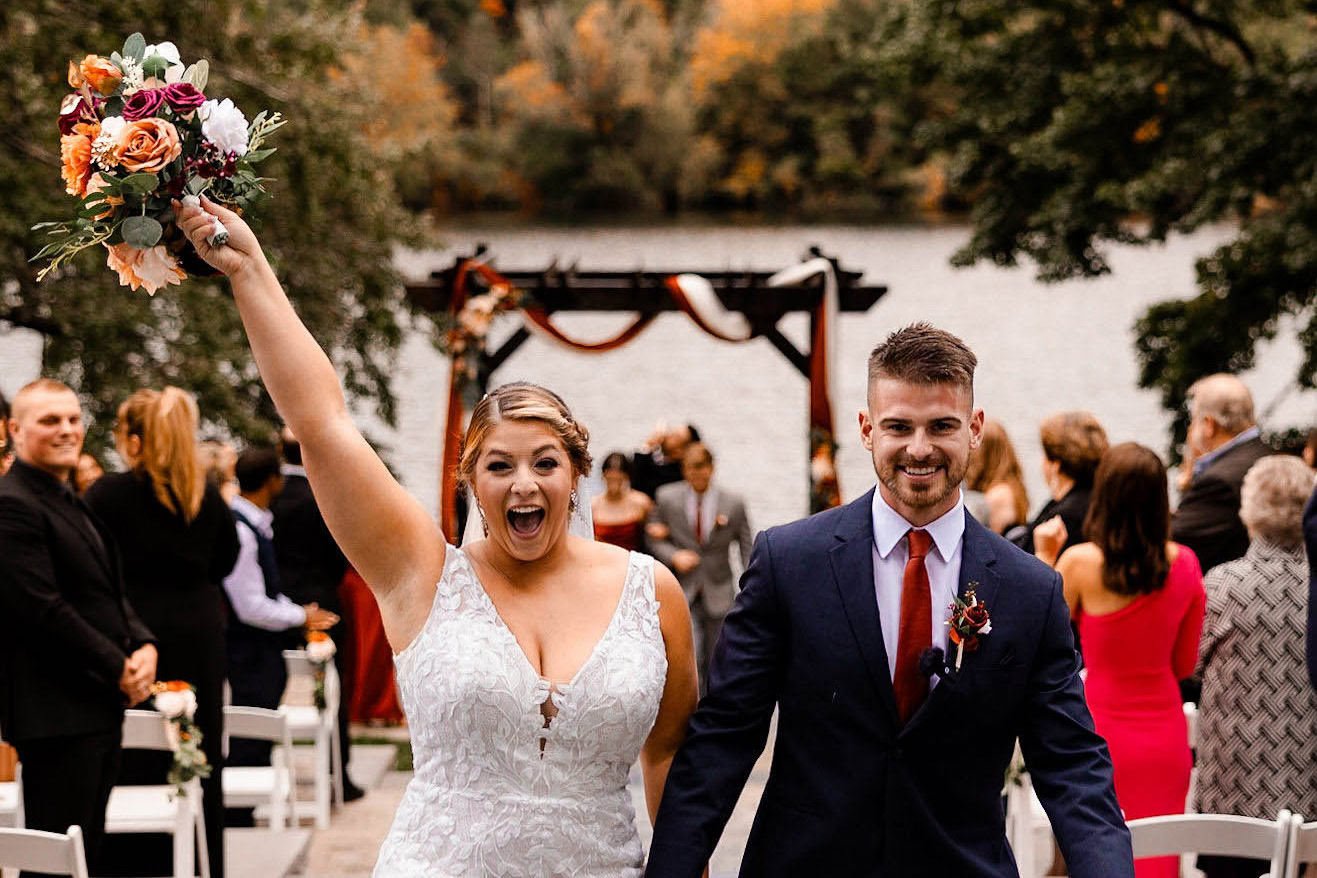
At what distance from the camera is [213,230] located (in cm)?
273

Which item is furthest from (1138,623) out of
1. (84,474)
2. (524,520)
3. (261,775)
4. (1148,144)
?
(1148,144)

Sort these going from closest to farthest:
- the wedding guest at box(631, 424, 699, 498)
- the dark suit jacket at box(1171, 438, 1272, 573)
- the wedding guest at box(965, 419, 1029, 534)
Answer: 1. the dark suit jacket at box(1171, 438, 1272, 573)
2. the wedding guest at box(965, 419, 1029, 534)
3. the wedding guest at box(631, 424, 699, 498)

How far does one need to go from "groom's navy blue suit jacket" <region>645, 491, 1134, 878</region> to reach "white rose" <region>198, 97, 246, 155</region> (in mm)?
1142

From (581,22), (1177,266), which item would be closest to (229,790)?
(1177,266)

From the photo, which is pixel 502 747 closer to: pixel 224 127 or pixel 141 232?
pixel 141 232

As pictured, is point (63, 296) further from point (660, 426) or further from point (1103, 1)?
point (1103, 1)

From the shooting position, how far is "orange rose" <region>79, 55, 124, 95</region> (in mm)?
2797

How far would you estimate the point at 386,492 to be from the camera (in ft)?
9.29

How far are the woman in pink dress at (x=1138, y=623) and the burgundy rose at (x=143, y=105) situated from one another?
2.95 m

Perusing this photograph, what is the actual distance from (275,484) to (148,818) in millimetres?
2250

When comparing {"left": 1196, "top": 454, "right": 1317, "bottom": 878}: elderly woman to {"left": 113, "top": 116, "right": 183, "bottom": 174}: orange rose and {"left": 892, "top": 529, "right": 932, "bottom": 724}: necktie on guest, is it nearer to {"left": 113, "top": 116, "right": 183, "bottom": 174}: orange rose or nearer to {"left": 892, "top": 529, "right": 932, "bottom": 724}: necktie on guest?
{"left": 892, "top": 529, "right": 932, "bottom": 724}: necktie on guest

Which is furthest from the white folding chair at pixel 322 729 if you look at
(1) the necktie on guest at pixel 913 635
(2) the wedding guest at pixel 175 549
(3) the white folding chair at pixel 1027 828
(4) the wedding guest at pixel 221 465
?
(1) the necktie on guest at pixel 913 635

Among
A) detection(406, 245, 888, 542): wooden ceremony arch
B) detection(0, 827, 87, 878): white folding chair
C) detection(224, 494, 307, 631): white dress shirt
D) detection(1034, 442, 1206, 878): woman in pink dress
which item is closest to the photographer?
detection(0, 827, 87, 878): white folding chair

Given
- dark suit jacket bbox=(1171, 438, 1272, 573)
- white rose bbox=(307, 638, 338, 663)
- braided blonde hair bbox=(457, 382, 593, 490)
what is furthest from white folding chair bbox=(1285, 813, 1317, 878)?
white rose bbox=(307, 638, 338, 663)
